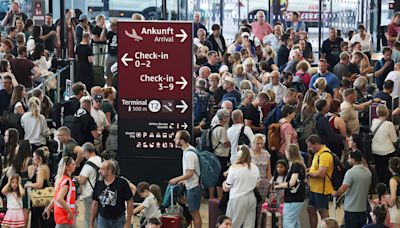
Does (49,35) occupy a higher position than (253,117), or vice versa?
(49,35)

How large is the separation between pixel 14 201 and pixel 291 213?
3862 millimetres

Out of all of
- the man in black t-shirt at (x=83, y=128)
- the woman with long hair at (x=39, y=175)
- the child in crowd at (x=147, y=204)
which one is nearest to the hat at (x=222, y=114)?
the man in black t-shirt at (x=83, y=128)

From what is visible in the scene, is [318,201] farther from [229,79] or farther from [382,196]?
[229,79]

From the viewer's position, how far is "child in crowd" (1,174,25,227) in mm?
17953

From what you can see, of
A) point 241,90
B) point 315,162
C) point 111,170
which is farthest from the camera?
point 241,90

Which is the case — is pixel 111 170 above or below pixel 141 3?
below

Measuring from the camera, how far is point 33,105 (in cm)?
2089

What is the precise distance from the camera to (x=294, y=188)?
17781mm

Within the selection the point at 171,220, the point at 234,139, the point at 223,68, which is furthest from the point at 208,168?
the point at 223,68

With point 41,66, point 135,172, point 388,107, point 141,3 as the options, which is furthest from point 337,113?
point 141,3

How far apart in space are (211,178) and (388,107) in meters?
4.81

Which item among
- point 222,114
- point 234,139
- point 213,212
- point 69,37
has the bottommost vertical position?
point 213,212

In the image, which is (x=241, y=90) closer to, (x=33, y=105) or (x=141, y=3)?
(x=33, y=105)

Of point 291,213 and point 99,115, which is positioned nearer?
point 291,213
